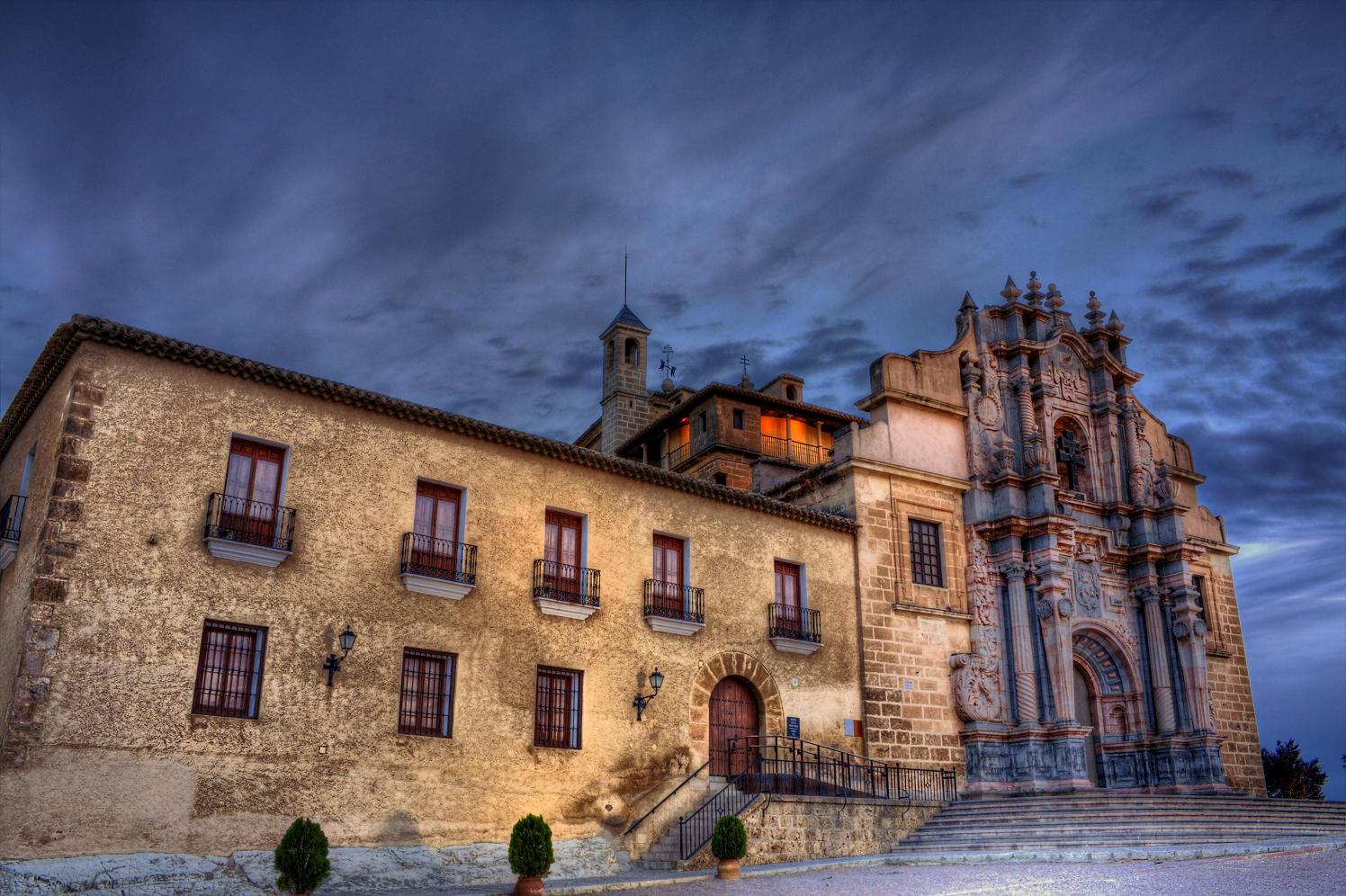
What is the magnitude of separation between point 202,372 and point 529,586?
6378 millimetres

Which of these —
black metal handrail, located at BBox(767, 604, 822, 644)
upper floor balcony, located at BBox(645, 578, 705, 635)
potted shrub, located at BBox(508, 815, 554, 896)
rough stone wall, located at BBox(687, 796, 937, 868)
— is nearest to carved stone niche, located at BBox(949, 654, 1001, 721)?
black metal handrail, located at BBox(767, 604, 822, 644)

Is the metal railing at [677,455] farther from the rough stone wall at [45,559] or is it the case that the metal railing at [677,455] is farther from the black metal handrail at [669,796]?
the rough stone wall at [45,559]

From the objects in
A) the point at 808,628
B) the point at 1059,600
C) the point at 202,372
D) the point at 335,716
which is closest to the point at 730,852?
the point at 335,716

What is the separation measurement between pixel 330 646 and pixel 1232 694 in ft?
79.8

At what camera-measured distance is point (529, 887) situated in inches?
567

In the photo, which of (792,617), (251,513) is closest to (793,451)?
(792,617)

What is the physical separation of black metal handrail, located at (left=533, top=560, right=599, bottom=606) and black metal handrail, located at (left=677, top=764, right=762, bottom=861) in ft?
13.2

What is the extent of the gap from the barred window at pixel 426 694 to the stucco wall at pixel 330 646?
20 cm

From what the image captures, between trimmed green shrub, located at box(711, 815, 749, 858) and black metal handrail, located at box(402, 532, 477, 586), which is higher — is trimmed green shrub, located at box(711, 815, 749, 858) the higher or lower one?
the lower one

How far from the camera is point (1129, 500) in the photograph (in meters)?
29.8

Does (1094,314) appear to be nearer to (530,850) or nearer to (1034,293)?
(1034,293)

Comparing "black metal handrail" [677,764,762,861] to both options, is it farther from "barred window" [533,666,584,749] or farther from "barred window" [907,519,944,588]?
"barred window" [907,519,944,588]

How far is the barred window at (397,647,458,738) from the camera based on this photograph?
17.4 meters

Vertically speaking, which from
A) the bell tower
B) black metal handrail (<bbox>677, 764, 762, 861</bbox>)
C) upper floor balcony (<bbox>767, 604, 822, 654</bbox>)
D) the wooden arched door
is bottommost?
black metal handrail (<bbox>677, 764, 762, 861</bbox>)
